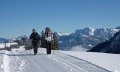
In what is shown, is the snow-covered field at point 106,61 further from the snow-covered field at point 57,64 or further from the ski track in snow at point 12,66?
the ski track in snow at point 12,66

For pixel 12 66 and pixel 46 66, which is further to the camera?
pixel 46 66

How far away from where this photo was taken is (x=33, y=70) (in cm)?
1691

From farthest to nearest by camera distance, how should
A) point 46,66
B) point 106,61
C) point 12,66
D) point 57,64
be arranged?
1. point 106,61
2. point 57,64
3. point 46,66
4. point 12,66

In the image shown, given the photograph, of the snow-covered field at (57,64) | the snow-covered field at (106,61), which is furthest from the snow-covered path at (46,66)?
the snow-covered field at (106,61)

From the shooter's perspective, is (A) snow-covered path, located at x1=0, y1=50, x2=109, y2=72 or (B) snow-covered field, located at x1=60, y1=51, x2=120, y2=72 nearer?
(A) snow-covered path, located at x1=0, y1=50, x2=109, y2=72

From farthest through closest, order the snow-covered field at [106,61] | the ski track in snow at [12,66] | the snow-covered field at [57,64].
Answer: the snow-covered field at [106,61] → the snow-covered field at [57,64] → the ski track in snow at [12,66]

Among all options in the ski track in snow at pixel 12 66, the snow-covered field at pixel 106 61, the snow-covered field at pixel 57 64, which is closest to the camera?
the ski track in snow at pixel 12 66

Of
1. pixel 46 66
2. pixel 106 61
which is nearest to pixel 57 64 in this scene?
pixel 46 66

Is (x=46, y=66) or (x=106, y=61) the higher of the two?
(x=106, y=61)

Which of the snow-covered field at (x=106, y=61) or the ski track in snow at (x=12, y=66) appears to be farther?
the snow-covered field at (x=106, y=61)

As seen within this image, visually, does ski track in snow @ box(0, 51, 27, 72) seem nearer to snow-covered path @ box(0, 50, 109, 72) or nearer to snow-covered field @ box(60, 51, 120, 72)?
snow-covered path @ box(0, 50, 109, 72)

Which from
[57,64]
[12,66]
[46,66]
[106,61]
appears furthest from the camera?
[106,61]

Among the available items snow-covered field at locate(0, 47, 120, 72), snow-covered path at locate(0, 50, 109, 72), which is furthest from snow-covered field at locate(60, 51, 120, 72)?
snow-covered path at locate(0, 50, 109, 72)

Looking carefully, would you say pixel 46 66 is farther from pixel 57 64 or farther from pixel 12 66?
pixel 12 66
